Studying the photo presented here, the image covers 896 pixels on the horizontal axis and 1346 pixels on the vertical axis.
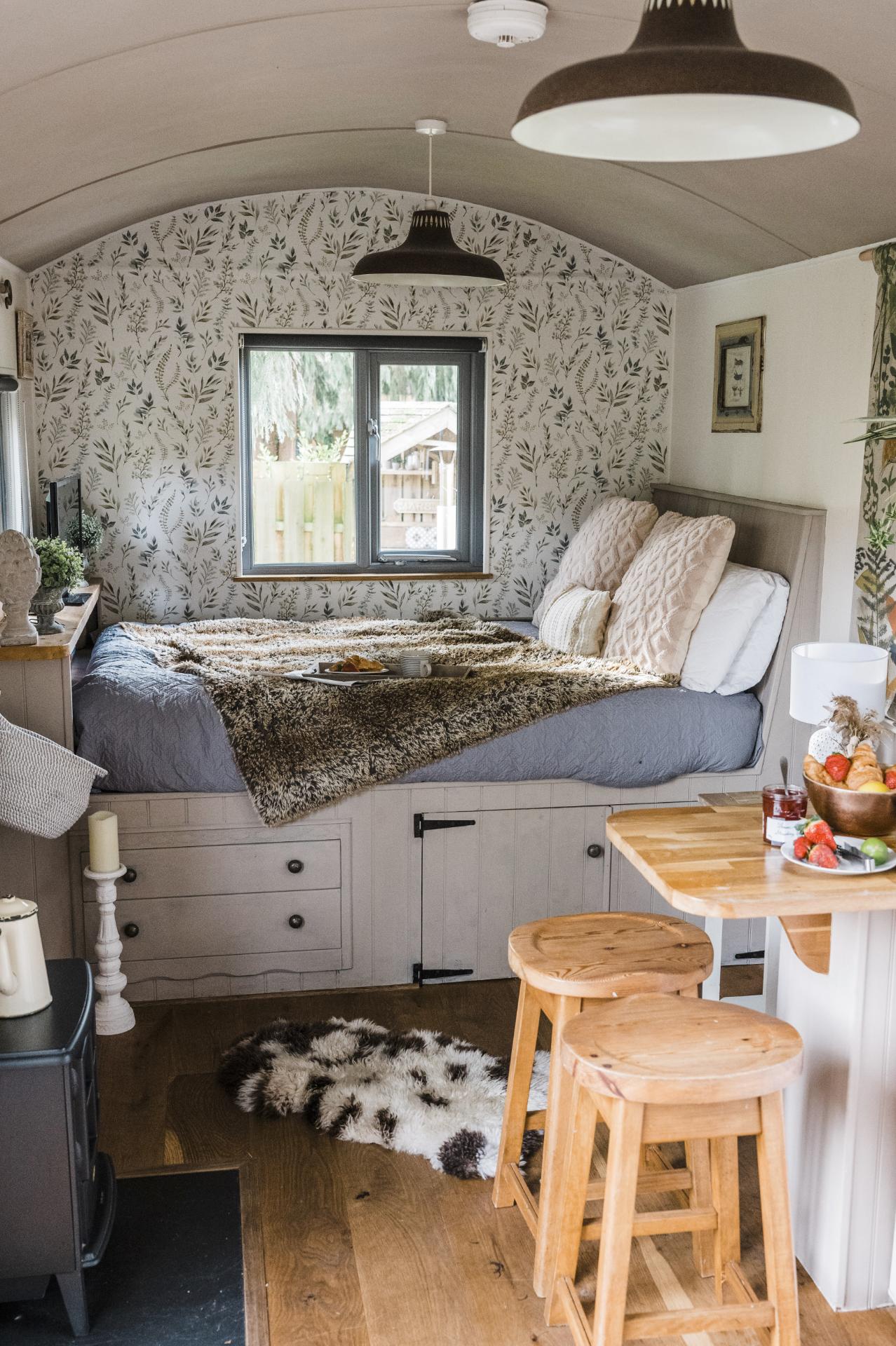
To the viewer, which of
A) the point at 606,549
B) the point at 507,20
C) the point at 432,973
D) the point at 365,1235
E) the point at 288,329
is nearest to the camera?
the point at 365,1235

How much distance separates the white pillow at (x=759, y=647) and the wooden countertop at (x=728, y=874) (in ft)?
4.16

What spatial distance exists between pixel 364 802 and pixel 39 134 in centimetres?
182

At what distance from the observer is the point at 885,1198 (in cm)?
217

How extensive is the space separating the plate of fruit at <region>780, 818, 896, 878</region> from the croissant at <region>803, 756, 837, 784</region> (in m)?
0.11

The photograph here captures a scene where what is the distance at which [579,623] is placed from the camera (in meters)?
4.14

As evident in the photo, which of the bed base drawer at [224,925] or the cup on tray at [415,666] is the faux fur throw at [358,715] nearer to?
the cup on tray at [415,666]

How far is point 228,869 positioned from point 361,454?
227cm

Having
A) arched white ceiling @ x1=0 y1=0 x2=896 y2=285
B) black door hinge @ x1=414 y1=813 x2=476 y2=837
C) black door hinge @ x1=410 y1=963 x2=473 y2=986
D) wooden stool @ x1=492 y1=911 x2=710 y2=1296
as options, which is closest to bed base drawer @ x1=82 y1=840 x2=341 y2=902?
black door hinge @ x1=414 y1=813 x2=476 y2=837

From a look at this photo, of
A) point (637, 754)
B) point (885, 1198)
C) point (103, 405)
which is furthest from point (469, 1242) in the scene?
point (103, 405)

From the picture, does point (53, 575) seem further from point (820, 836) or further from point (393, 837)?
point (820, 836)

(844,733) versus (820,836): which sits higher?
(844,733)

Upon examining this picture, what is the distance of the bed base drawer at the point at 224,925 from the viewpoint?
335 cm

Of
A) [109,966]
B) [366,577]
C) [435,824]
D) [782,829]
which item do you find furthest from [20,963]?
[366,577]

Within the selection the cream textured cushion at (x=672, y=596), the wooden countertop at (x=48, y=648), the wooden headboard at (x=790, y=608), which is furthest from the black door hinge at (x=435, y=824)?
the wooden countertop at (x=48, y=648)
